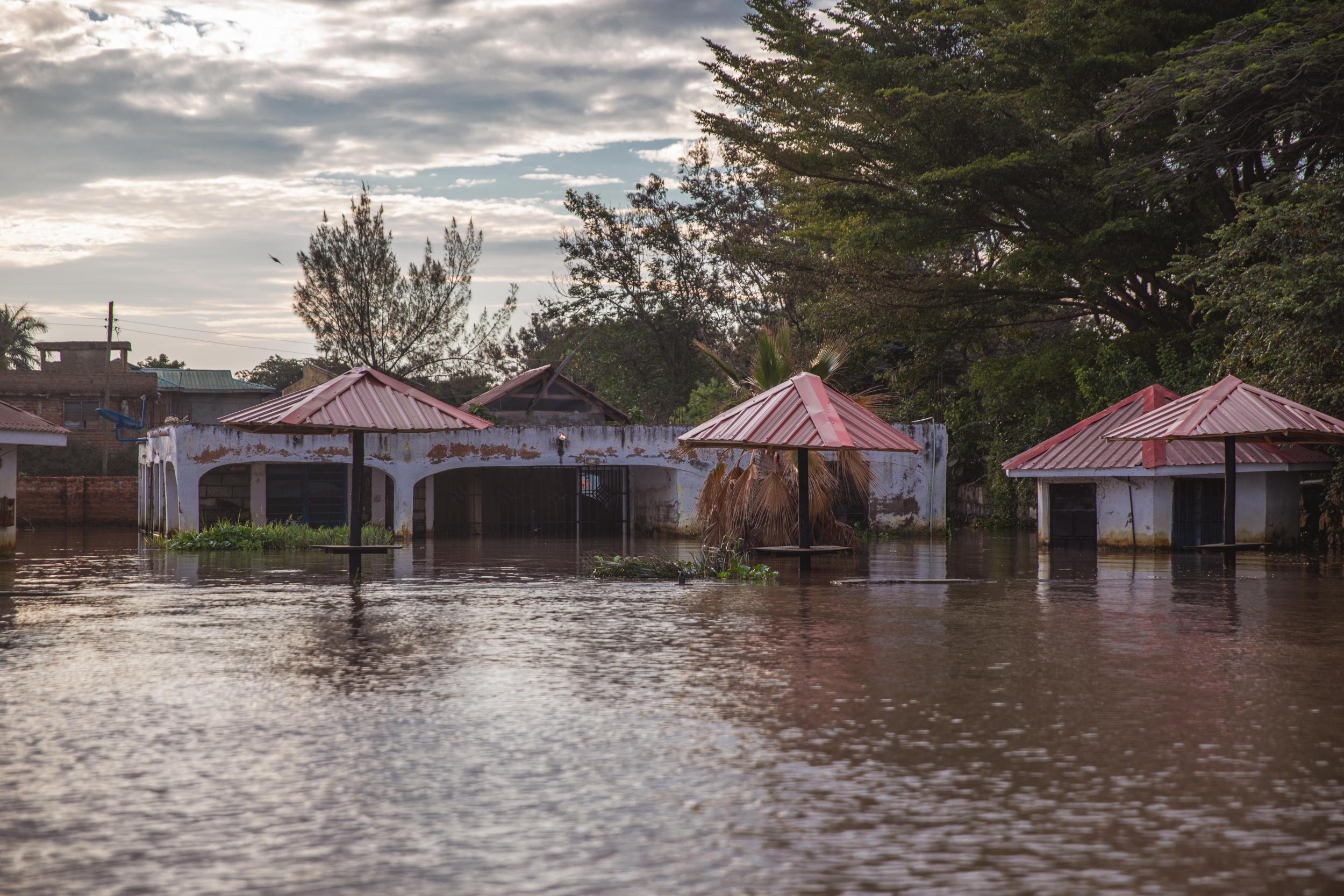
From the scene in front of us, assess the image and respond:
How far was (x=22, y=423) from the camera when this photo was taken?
70.6ft

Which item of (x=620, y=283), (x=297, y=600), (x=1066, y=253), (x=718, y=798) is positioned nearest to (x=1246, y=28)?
(x=1066, y=253)

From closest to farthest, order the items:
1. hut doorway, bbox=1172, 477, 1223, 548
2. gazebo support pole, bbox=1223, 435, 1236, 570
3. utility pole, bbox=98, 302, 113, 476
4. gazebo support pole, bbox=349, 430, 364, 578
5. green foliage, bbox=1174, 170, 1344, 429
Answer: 1. gazebo support pole, bbox=349, 430, 364, 578
2. gazebo support pole, bbox=1223, 435, 1236, 570
3. green foliage, bbox=1174, 170, 1344, 429
4. hut doorway, bbox=1172, 477, 1223, 548
5. utility pole, bbox=98, 302, 113, 476

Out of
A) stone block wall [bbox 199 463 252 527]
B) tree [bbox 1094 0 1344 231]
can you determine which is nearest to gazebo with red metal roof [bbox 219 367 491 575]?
tree [bbox 1094 0 1344 231]

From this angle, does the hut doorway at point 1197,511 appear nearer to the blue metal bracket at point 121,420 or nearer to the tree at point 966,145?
the tree at point 966,145

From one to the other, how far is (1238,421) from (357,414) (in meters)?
11.1

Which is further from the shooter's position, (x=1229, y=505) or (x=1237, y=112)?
(x=1237, y=112)

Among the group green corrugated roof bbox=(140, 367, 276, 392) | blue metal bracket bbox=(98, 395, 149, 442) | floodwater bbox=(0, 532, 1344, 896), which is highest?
green corrugated roof bbox=(140, 367, 276, 392)

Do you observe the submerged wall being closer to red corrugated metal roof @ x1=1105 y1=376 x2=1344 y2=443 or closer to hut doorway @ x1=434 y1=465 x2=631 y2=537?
red corrugated metal roof @ x1=1105 y1=376 x2=1344 y2=443

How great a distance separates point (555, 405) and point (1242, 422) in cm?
2277

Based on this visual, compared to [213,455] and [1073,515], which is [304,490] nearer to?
[213,455]

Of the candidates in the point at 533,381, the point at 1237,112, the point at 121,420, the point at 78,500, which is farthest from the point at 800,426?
the point at 121,420

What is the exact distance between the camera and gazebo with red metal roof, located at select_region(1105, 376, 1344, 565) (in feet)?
54.0

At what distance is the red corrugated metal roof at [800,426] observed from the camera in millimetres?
15281

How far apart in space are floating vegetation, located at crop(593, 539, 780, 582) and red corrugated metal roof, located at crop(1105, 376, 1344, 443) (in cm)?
563
